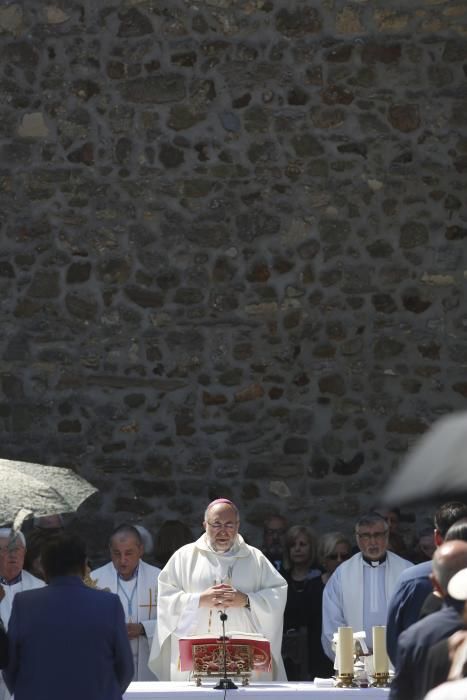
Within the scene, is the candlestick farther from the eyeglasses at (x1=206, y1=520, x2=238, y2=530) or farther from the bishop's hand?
the eyeglasses at (x1=206, y1=520, x2=238, y2=530)

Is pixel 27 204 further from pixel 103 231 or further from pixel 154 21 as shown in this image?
pixel 154 21

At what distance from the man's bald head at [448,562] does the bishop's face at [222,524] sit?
356 cm

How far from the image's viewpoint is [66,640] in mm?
6176

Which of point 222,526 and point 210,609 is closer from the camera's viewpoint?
point 210,609

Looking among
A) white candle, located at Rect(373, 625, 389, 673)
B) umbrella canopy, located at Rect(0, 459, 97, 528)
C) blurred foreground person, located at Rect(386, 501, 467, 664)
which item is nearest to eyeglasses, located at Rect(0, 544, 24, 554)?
umbrella canopy, located at Rect(0, 459, 97, 528)

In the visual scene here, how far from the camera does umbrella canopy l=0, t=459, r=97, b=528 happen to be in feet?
24.4

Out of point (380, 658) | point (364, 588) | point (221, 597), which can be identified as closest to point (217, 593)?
point (221, 597)

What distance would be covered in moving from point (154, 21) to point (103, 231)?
166cm

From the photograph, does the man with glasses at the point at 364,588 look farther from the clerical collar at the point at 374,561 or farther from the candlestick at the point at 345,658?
the candlestick at the point at 345,658

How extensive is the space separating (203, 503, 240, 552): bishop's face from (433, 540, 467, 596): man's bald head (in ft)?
11.7

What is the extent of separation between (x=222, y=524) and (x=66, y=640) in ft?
8.02


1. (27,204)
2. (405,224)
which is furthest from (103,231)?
(405,224)

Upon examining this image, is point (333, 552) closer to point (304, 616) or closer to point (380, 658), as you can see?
point (304, 616)

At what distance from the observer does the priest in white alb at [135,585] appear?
9.02 meters
